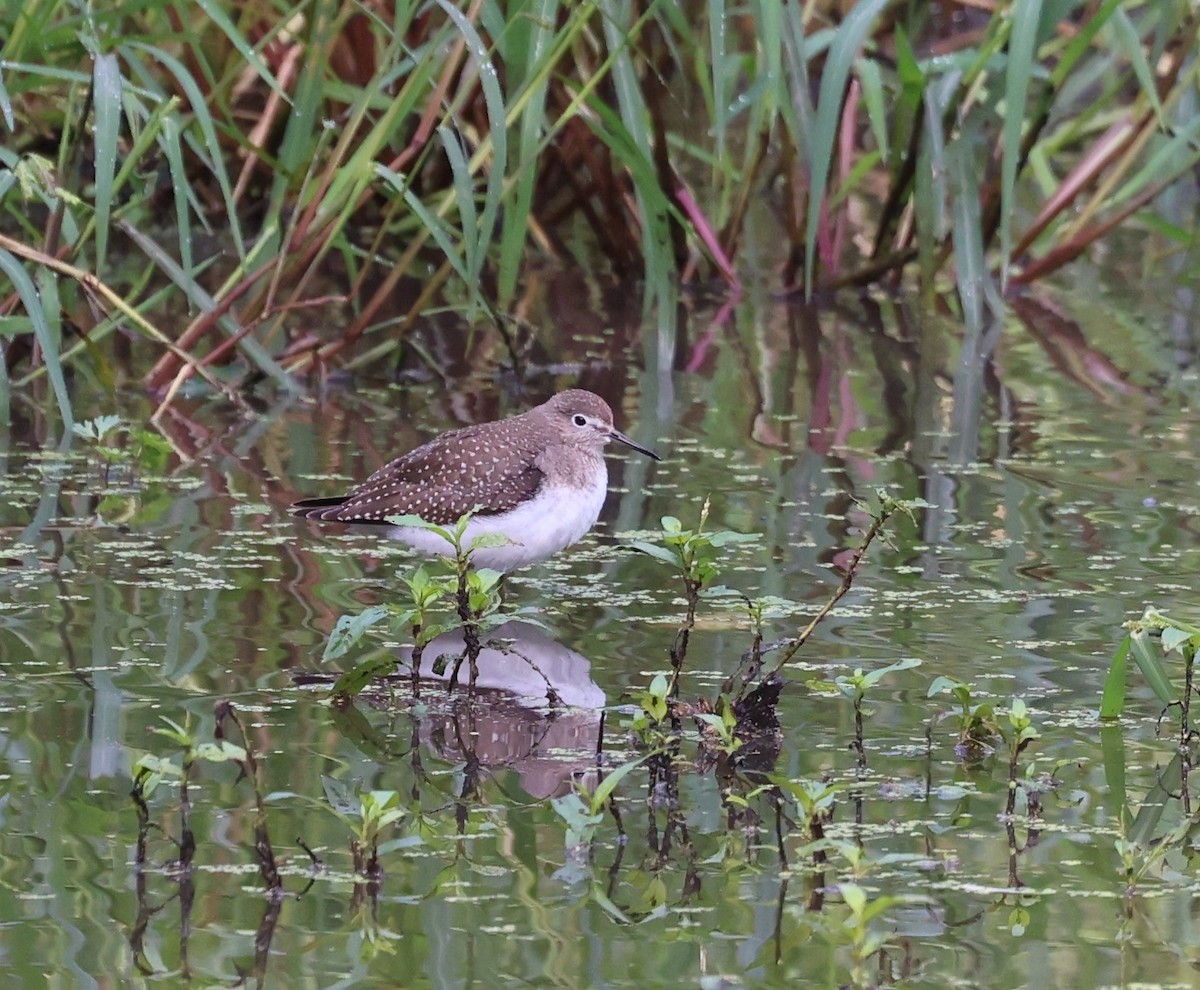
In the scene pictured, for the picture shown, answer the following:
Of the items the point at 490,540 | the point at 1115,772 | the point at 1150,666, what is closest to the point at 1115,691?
the point at 1150,666

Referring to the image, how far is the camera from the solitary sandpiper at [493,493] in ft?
17.5

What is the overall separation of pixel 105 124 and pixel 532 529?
1609 millimetres

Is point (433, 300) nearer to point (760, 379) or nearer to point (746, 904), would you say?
point (760, 379)

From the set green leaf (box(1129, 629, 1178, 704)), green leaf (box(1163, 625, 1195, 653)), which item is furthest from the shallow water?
green leaf (box(1163, 625, 1195, 653))

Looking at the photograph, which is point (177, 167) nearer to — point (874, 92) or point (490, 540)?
point (490, 540)

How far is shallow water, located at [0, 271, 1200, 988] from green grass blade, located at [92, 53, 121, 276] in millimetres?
907

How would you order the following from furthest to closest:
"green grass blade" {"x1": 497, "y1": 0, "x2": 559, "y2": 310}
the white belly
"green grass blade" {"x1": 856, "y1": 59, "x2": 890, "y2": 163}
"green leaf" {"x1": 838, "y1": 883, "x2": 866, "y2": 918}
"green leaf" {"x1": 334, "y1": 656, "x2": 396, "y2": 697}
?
"green grass blade" {"x1": 856, "y1": 59, "x2": 890, "y2": 163}, "green grass blade" {"x1": 497, "y1": 0, "x2": 559, "y2": 310}, the white belly, "green leaf" {"x1": 334, "y1": 656, "x2": 396, "y2": 697}, "green leaf" {"x1": 838, "y1": 883, "x2": 866, "y2": 918}

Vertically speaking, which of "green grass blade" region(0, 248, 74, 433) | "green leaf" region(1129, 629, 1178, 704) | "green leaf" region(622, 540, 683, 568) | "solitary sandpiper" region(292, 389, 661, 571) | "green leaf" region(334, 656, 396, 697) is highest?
"green grass blade" region(0, 248, 74, 433)

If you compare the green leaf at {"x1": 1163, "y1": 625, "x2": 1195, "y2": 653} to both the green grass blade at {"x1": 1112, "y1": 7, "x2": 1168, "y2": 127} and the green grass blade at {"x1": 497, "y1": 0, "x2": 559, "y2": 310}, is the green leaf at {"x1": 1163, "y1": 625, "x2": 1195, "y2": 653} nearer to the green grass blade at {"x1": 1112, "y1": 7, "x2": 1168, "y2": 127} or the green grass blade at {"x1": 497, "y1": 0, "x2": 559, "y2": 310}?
the green grass blade at {"x1": 497, "y1": 0, "x2": 559, "y2": 310}

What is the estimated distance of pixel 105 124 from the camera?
565cm

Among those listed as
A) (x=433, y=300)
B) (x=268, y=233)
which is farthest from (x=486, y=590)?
(x=433, y=300)

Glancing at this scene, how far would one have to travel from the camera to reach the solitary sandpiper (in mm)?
5332

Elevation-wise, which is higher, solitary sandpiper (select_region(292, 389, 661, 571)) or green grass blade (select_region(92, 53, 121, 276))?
green grass blade (select_region(92, 53, 121, 276))

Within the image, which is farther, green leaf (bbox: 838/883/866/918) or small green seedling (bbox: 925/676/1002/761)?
small green seedling (bbox: 925/676/1002/761)
